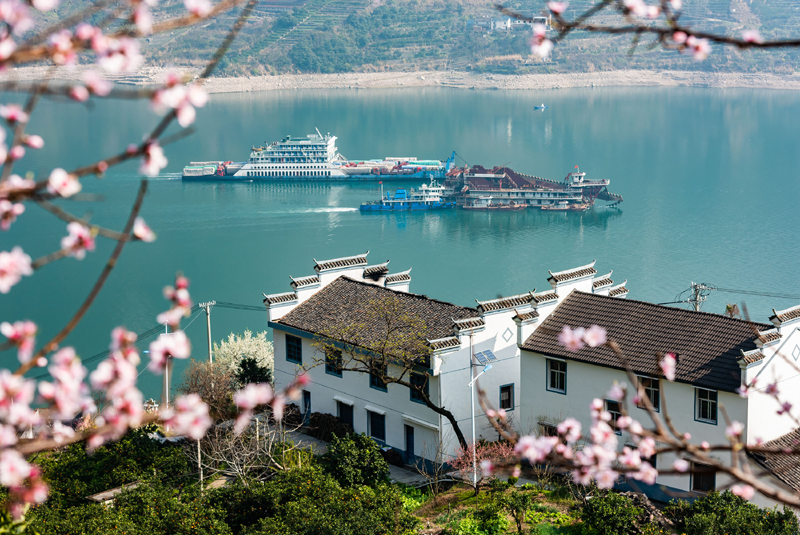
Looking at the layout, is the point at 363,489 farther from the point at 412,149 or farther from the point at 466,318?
the point at 412,149

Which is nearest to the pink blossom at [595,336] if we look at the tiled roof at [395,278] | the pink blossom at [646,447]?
the pink blossom at [646,447]

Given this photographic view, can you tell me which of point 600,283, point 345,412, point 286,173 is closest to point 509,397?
point 600,283

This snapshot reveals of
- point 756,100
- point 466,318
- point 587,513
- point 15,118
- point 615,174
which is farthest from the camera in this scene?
point 756,100

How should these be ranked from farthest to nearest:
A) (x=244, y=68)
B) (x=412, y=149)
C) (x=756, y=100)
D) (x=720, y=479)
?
(x=244, y=68) < (x=756, y=100) < (x=412, y=149) < (x=720, y=479)

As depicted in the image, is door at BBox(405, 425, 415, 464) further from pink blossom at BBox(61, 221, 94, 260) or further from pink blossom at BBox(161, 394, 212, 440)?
pink blossom at BBox(61, 221, 94, 260)

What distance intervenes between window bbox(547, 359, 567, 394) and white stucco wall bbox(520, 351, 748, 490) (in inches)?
3.9

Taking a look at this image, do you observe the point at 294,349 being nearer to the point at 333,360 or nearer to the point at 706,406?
the point at 333,360

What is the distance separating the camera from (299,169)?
95000mm

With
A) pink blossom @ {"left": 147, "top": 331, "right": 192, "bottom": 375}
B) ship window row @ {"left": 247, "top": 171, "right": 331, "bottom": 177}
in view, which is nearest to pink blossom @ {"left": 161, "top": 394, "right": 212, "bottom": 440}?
pink blossom @ {"left": 147, "top": 331, "right": 192, "bottom": 375}

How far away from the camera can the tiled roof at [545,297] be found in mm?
22672

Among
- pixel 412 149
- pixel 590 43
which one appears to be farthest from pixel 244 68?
pixel 412 149

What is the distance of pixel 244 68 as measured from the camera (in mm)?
195750

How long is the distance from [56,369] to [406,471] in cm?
1965

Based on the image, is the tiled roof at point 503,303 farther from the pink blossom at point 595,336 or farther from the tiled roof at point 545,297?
the pink blossom at point 595,336
